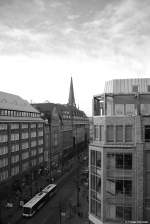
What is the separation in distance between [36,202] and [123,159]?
3047cm

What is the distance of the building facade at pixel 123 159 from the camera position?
35031 millimetres

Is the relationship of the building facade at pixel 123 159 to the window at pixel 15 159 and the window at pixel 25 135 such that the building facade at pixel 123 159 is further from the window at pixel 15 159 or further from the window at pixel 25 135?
the window at pixel 25 135

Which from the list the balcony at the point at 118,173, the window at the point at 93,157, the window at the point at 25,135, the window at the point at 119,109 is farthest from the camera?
the window at the point at 25,135

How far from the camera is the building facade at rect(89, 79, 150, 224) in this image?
35.0 m

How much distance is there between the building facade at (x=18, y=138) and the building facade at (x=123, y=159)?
42879 millimetres

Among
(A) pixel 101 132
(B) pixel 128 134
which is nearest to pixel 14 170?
(A) pixel 101 132

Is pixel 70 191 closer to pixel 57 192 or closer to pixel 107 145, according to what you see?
pixel 57 192

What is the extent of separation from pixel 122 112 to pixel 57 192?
47.7 metres

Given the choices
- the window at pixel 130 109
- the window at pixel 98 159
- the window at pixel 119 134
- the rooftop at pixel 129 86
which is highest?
the rooftop at pixel 129 86

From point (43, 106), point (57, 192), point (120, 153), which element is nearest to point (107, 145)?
point (120, 153)

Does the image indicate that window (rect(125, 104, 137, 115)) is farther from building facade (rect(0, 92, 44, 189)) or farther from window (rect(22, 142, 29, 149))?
window (rect(22, 142, 29, 149))

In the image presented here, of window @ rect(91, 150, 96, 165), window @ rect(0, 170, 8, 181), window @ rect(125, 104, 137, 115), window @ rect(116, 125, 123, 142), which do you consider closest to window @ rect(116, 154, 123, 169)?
window @ rect(116, 125, 123, 142)

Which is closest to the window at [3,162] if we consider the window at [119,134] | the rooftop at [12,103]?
Answer: the rooftop at [12,103]

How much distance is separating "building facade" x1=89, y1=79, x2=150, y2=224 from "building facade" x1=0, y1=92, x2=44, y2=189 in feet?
141
